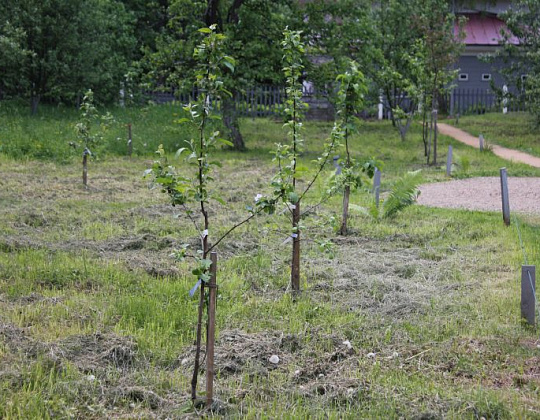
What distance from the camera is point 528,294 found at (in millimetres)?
6125

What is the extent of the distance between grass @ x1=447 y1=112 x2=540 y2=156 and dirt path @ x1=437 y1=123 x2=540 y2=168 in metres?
0.37

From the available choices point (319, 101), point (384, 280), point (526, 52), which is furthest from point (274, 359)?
point (319, 101)

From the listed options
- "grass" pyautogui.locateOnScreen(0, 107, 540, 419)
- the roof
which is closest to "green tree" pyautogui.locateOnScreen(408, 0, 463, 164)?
"grass" pyautogui.locateOnScreen(0, 107, 540, 419)

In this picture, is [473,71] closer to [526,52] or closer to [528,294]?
[526,52]

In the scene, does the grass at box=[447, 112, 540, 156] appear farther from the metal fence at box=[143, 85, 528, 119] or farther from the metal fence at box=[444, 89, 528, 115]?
the metal fence at box=[444, 89, 528, 115]

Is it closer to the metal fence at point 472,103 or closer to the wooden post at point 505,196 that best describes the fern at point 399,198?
the wooden post at point 505,196

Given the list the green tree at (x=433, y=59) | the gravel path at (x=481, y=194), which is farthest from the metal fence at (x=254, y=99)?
the gravel path at (x=481, y=194)

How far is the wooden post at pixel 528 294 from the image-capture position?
6.04 m

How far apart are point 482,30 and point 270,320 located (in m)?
35.8

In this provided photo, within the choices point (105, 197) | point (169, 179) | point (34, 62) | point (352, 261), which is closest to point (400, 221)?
point (352, 261)

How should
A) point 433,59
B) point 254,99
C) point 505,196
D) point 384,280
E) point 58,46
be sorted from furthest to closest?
point 254,99 < point 58,46 < point 433,59 < point 505,196 < point 384,280

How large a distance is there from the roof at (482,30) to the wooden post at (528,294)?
33.0 m

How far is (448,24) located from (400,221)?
34.8ft

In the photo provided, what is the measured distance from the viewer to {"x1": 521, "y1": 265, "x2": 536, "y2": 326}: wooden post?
6043 mm
